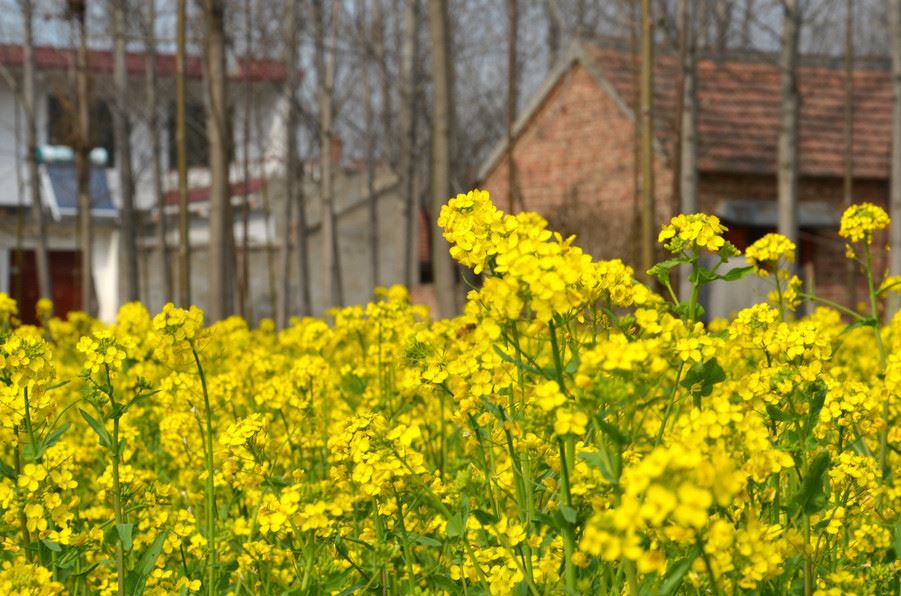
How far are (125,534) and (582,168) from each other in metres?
14.0

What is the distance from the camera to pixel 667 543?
193 cm

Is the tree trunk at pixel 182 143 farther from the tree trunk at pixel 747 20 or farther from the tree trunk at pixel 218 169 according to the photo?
the tree trunk at pixel 747 20

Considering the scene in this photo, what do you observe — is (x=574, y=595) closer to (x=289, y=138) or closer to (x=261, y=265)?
(x=289, y=138)

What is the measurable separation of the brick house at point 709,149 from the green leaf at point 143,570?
443 inches

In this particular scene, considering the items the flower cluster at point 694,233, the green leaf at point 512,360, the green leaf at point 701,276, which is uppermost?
the flower cluster at point 694,233

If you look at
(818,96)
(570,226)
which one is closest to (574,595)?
(570,226)

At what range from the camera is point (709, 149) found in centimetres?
1488

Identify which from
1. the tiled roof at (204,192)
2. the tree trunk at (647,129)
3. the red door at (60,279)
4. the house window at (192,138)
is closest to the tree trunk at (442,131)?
the tree trunk at (647,129)

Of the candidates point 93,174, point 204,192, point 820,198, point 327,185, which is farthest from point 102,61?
point 820,198

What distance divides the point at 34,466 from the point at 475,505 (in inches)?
40.1

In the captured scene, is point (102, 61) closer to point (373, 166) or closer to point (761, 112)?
point (373, 166)

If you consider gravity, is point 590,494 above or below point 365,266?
above

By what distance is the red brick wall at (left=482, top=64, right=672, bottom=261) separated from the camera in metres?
14.9

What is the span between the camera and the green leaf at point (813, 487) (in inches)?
86.7
